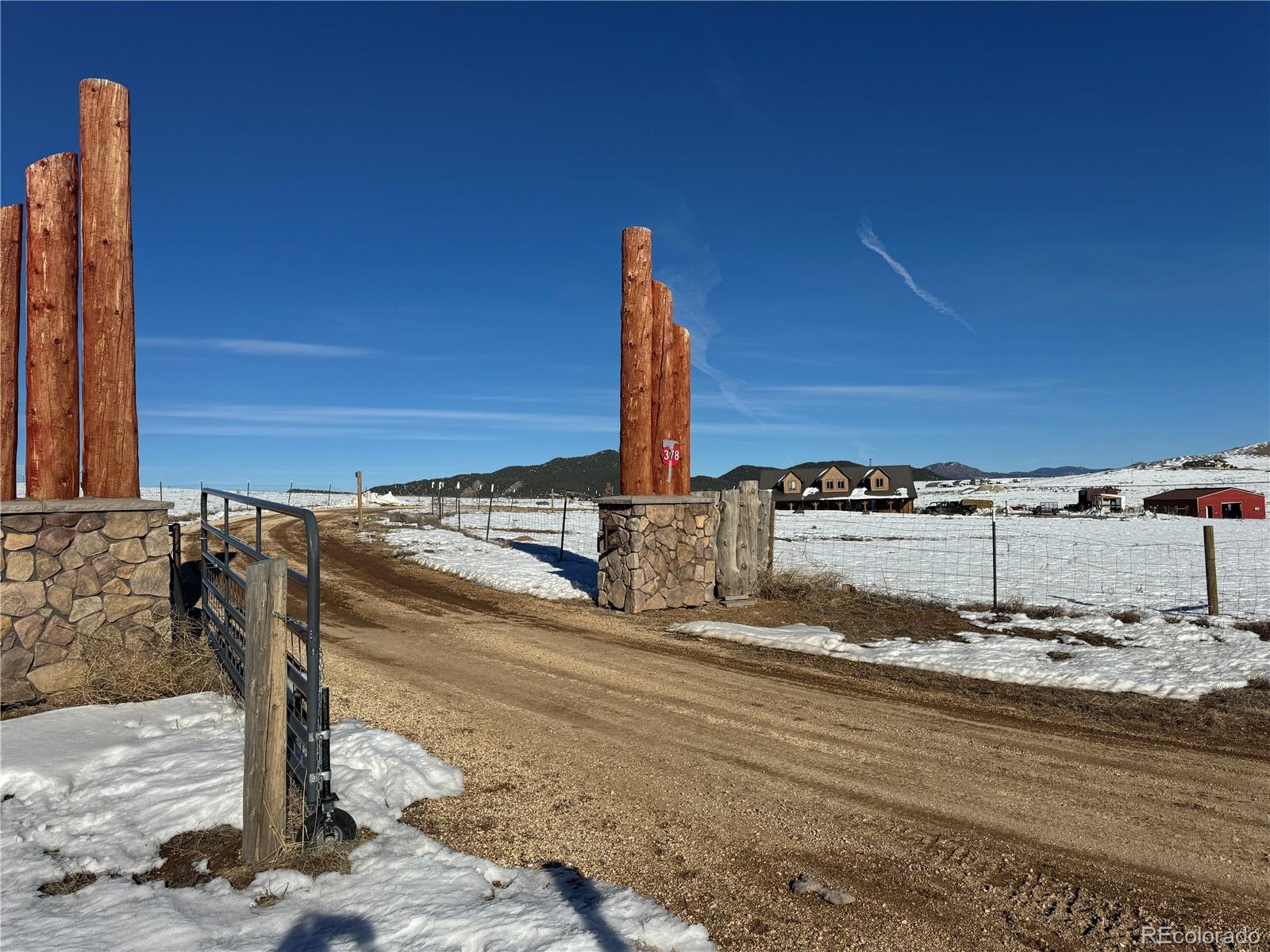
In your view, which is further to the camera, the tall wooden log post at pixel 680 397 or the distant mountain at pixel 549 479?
the distant mountain at pixel 549 479

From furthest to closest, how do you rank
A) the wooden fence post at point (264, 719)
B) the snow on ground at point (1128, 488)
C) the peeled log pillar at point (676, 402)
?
the snow on ground at point (1128, 488) < the peeled log pillar at point (676, 402) < the wooden fence post at point (264, 719)

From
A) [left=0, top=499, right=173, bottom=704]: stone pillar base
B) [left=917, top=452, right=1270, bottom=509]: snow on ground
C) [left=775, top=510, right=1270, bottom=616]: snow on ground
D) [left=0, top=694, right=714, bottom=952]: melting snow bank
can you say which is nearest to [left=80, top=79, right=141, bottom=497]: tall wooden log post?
[left=0, top=499, right=173, bottom=704]: stone pillar base

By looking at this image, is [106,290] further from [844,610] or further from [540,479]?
[540,479]

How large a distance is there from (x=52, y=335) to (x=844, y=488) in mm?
70187

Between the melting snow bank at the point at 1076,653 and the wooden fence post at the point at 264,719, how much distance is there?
7.15 meters

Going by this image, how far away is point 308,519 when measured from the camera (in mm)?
3752

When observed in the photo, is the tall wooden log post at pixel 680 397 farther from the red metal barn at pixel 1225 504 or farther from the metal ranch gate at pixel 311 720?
the red metal barn at pixel 1225 504

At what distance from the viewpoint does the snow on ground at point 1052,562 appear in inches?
565

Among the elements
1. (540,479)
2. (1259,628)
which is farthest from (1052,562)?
(540,479)

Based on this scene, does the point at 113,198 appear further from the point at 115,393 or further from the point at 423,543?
the point at 423,543

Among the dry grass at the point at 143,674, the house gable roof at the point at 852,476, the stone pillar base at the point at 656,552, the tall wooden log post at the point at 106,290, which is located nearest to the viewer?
the dry grass at the point at 143,674

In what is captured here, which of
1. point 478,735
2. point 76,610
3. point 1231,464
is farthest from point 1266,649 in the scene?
point 1231,464

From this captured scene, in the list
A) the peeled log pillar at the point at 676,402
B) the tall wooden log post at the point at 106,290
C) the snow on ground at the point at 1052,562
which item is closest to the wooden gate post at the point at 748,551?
the peeled log pillar at the point at 676,402

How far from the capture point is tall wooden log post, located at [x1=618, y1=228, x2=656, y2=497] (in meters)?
13.0
